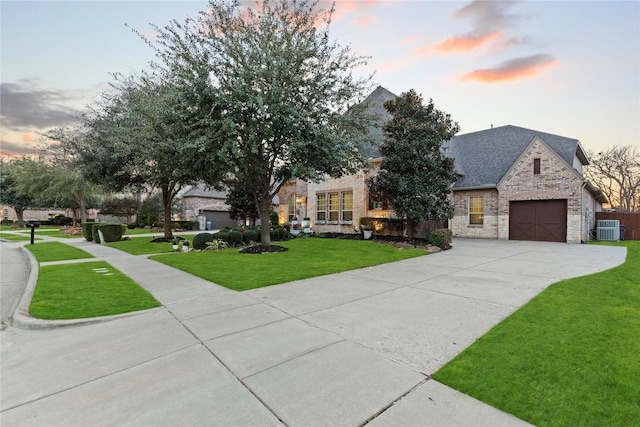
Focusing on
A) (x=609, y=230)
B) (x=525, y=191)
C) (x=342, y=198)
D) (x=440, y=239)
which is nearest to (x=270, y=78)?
(x=440, y=239)

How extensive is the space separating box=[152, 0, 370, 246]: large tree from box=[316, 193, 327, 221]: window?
10042 mm

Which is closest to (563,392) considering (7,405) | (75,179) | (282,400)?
(282,400)

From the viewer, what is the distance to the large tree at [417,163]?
14.1 meters

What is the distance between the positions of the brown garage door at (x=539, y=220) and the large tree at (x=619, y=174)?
22343 mm

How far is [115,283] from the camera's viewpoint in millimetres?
6902

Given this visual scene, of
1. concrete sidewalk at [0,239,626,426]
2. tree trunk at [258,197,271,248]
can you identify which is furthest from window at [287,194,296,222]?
concrete sidewalk at [0,239,626,426]

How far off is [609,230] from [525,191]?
606 centimetres

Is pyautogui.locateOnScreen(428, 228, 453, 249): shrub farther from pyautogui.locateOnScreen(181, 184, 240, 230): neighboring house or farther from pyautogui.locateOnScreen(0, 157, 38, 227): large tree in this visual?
pyautogui.locateOnScreen(0, 157, 38, 227): large tree

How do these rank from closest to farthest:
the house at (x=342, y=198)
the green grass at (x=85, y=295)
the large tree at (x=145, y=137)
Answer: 1. the green grass at (x=85, y=295)
2. the large tree at (x=145, y=137)
3. the house at (x=342, y=198)

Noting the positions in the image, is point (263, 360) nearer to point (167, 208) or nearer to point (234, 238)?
point (234, 238)

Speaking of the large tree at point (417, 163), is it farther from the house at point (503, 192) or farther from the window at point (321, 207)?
the window at point (321, 207)

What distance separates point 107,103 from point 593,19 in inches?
939

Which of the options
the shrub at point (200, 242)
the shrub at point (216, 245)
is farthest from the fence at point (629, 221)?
the shrub at point (200, 242)

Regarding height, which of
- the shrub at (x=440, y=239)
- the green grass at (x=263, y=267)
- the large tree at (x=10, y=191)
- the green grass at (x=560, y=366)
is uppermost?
the large tree at (x=10, y=191)
